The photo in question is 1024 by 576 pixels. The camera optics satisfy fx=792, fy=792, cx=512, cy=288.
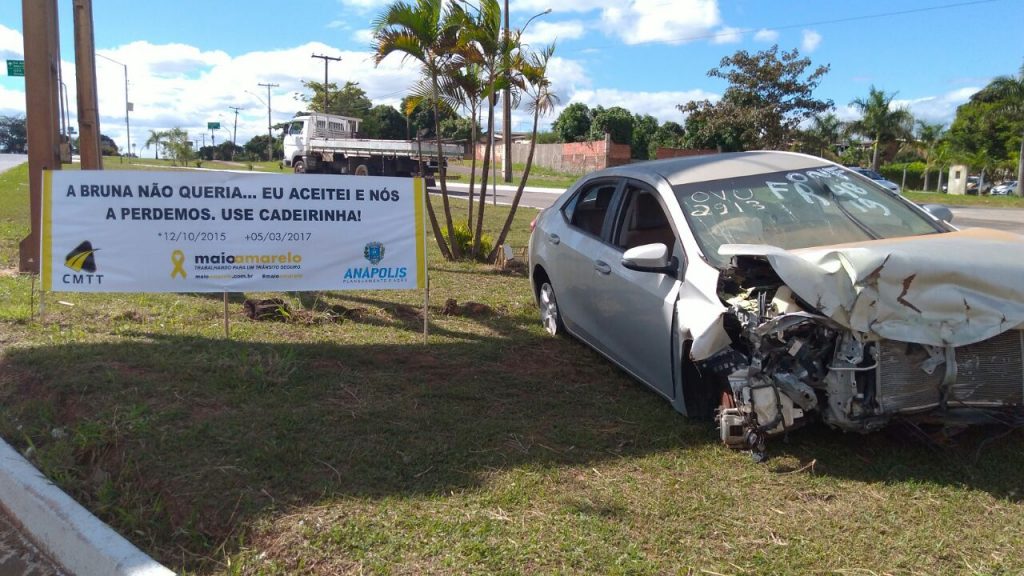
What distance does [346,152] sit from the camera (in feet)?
104

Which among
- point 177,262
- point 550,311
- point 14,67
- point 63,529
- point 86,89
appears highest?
point 14,67

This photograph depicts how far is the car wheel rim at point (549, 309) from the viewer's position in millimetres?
6664

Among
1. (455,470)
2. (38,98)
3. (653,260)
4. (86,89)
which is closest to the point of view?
(455,470)

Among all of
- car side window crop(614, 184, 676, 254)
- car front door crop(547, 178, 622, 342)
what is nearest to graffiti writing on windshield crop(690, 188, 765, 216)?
car side window crop(614, 184, 676, 254)

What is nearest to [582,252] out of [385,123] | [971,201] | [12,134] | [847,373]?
[847,373]

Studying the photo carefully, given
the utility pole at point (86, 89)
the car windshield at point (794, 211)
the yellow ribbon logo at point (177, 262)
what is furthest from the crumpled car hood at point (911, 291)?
the utility pole at point (86, 89)

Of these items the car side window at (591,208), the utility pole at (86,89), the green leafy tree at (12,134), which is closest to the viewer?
Result: the car side window at (591,208)

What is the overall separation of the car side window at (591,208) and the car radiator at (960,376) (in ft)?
8.38

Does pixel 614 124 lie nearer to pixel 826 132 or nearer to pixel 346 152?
pixel 826 132

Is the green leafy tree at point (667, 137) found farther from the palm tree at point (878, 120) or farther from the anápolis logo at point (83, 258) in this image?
the anápolis logo at point (83, 258)

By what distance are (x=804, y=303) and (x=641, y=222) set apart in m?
1.99

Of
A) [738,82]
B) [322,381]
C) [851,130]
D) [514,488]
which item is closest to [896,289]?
[514,488]

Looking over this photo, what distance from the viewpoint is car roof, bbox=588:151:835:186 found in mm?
5223

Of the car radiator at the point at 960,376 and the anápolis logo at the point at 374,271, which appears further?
the anápolis logo at the point at 374,271
